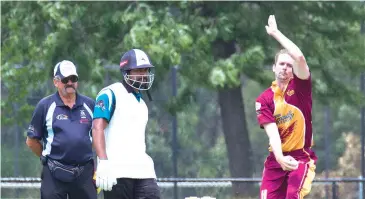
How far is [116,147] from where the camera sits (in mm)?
8570

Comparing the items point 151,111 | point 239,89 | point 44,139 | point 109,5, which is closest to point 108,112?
point 44,139

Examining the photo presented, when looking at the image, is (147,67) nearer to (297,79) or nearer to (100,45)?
(297,79)

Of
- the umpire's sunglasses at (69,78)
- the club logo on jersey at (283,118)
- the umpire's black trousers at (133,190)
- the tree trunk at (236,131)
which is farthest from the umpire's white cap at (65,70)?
the tree trunk at (236,131)

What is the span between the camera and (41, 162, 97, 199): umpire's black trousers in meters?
9.84

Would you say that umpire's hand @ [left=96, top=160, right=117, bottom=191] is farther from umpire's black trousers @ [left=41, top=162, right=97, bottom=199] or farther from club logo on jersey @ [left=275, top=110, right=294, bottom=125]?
club logo on jersey @ [left=275, top=110, right=294, bottom=125]

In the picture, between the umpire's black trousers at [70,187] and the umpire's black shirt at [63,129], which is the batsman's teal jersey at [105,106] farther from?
the umpire's black trousers at [70,187]

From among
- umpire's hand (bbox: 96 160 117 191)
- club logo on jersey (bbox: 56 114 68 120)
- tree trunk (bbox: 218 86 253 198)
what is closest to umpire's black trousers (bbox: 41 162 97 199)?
club logo on jersey (bbox: 56 114 68 120)

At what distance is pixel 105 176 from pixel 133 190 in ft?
1.27

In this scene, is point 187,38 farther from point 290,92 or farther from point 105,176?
point 105,176

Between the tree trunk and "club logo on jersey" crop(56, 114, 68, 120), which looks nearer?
"club logo on jersey" crop(56, 114, 68, 120)

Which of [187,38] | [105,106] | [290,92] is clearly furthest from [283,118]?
[187,38]

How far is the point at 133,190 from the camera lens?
8.67 metres

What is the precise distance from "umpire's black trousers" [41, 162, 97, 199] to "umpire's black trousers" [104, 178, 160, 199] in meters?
1.27

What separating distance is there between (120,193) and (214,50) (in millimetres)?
12361
